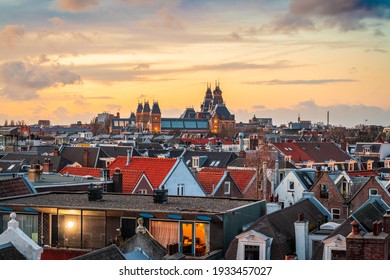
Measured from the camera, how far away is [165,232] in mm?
9297

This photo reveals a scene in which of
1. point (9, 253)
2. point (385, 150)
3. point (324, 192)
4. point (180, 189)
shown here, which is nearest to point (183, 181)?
point (180, 189)

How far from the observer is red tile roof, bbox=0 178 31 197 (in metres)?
12.2

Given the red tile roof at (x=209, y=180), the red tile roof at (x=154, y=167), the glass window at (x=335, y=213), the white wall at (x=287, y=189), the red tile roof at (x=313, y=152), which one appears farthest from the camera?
the red tile roof at (x=313, y=152)

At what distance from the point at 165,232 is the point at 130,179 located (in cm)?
905

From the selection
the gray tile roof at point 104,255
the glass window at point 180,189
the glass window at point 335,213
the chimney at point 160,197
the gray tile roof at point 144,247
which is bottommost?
the glass window at point 335,213

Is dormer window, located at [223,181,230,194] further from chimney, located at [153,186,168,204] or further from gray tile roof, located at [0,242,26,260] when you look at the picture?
gray tile roof, located at [0,242,26,260]

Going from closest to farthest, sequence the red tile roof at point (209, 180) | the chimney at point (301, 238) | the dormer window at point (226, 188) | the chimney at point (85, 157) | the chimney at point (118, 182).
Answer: the chimney at point (301, 238) < the chimney at point (118, 182) < the red tile roof at point (209, 180) < the dormer window at point (226, 188) < the chimney at point (85, 157)

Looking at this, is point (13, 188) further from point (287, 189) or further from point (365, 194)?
point (287, 189)

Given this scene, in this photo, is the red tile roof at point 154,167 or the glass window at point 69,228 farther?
the red tile roof at point 154,167

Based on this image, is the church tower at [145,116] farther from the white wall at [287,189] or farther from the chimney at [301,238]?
the chimney at [301,238]

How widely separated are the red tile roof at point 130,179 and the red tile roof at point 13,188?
5056 millimetres

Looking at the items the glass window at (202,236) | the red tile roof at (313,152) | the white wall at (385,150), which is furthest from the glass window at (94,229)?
the white wall at (385,150)

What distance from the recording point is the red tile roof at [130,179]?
17842 millimetres
